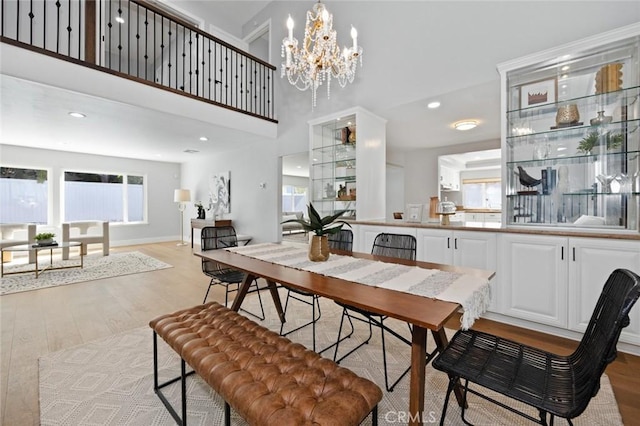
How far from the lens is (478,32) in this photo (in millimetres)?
3004

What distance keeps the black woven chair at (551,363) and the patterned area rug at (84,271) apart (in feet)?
16.9

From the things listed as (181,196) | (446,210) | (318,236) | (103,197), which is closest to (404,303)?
(318,236)

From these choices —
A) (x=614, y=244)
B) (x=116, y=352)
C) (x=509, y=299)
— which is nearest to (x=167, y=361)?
(x=116, y=352)

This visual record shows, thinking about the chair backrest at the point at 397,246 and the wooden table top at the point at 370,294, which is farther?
the chair backrest at the point at 397,246

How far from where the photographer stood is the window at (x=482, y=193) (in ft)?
24.2

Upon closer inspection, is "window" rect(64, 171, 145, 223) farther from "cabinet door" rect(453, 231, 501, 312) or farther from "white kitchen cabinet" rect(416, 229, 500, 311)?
"cabinet door" rect(453, 231, 501, 312)

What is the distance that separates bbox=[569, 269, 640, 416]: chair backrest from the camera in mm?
929

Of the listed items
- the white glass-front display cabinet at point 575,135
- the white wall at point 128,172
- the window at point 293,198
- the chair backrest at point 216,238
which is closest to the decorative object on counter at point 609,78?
the white glass-front display cabinet at point 575,135

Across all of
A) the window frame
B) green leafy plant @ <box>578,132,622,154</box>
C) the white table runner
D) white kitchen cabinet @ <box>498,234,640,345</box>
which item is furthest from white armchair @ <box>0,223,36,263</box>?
green leafy plant @ <box>578,132,622,154</box>

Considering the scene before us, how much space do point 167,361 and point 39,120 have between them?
4.49 m

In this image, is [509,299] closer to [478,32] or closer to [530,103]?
[530,103]

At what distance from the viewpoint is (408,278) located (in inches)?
64.3

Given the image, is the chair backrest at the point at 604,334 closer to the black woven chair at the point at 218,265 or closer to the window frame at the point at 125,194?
the black woven chair at the point at 218,265

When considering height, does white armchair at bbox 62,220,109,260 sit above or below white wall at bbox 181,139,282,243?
below
